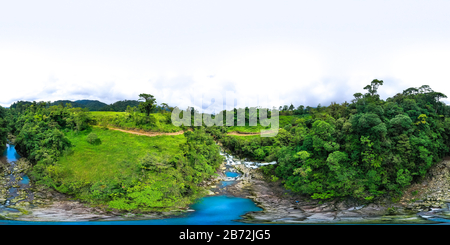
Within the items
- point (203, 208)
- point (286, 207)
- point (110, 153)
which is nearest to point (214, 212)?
point (203, 208)

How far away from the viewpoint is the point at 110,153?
15.2 meters

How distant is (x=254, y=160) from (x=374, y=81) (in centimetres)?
1382

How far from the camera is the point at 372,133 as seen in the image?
12211 mm

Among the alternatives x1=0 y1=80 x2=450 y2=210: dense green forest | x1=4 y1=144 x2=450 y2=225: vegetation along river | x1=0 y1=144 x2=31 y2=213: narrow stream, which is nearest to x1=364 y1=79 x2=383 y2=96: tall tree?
x1=0 y1=80 x2=450 y2=210: dense green forest

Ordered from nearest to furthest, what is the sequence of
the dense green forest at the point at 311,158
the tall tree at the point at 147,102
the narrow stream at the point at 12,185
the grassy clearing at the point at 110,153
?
the narrow stream at the point at 12,185, the dense green forest at the point at 311,158, the grassy clearing at the point at 110,153, the tall tree at the point at 147,102

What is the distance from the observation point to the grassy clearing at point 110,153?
13.1 meters

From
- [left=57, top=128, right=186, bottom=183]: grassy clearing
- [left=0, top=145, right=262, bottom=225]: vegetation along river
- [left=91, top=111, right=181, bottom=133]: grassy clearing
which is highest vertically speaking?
[left=91, top=111, right=181, bottom=133]: grassy clearing

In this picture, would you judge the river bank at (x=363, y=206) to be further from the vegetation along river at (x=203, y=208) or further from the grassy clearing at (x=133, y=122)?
the grassy clearing at (x=133, y=122)

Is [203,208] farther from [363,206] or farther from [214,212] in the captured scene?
[363,206]

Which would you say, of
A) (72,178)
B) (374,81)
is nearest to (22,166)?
(72,178)

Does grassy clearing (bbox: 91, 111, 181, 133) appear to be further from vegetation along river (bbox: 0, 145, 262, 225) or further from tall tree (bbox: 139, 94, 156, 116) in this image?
vegetation along river (bbox: 0, 145, 262, 225)

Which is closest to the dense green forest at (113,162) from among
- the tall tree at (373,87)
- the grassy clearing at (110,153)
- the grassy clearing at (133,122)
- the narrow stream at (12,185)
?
the grassy clearing at (110,153)

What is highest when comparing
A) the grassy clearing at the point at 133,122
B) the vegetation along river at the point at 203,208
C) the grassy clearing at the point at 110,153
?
the grassy clearing at the point at 133,122

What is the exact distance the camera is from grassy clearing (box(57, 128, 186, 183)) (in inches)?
516
